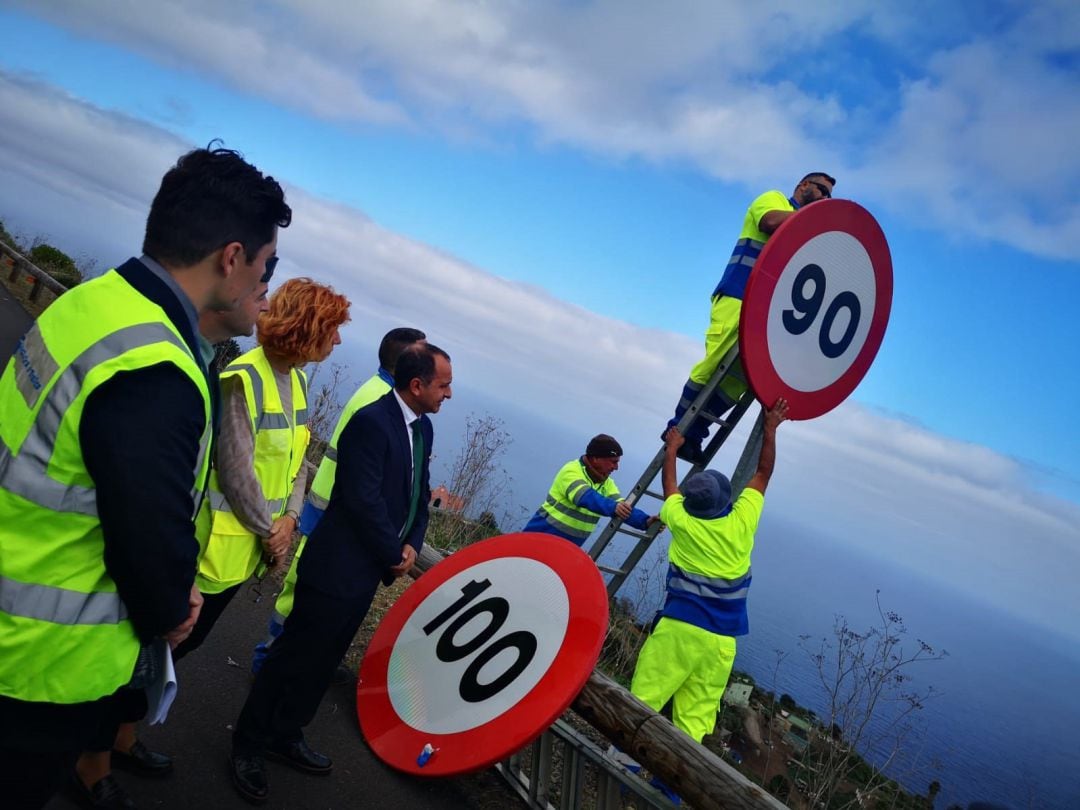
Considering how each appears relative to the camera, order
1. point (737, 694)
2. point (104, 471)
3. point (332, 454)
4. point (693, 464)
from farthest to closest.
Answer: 1. point (737, 694)
2. point (693, 464)
3. point (332, 454)
4. point (104, 471)

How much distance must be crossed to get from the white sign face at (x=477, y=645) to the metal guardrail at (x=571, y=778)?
0.43m

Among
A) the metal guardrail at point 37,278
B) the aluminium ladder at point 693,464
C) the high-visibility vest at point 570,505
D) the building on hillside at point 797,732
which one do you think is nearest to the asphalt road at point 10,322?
the metal guardrail at point 37,278

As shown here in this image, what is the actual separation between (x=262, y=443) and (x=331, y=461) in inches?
29.0

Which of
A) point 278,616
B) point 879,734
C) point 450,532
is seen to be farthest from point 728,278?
point 450,532

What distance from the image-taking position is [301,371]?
315cm

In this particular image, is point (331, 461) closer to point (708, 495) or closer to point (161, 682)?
point (161, 682)

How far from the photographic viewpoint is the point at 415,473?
11.1ft

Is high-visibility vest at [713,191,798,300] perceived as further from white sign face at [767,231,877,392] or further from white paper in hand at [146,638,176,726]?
white paper in hand at [146,638,176,726]

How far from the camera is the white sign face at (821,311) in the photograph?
3.06 meters

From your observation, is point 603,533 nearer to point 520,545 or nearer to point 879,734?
point 520,545

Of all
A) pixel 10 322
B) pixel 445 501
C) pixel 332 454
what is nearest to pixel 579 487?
pixel 332 454

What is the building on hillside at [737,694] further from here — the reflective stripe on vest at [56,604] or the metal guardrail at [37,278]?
the metal guardrail at [37,278]

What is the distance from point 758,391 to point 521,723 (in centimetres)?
166

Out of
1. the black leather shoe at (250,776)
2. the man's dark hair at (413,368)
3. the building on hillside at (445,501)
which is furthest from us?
the building on hillside at (445,501)
